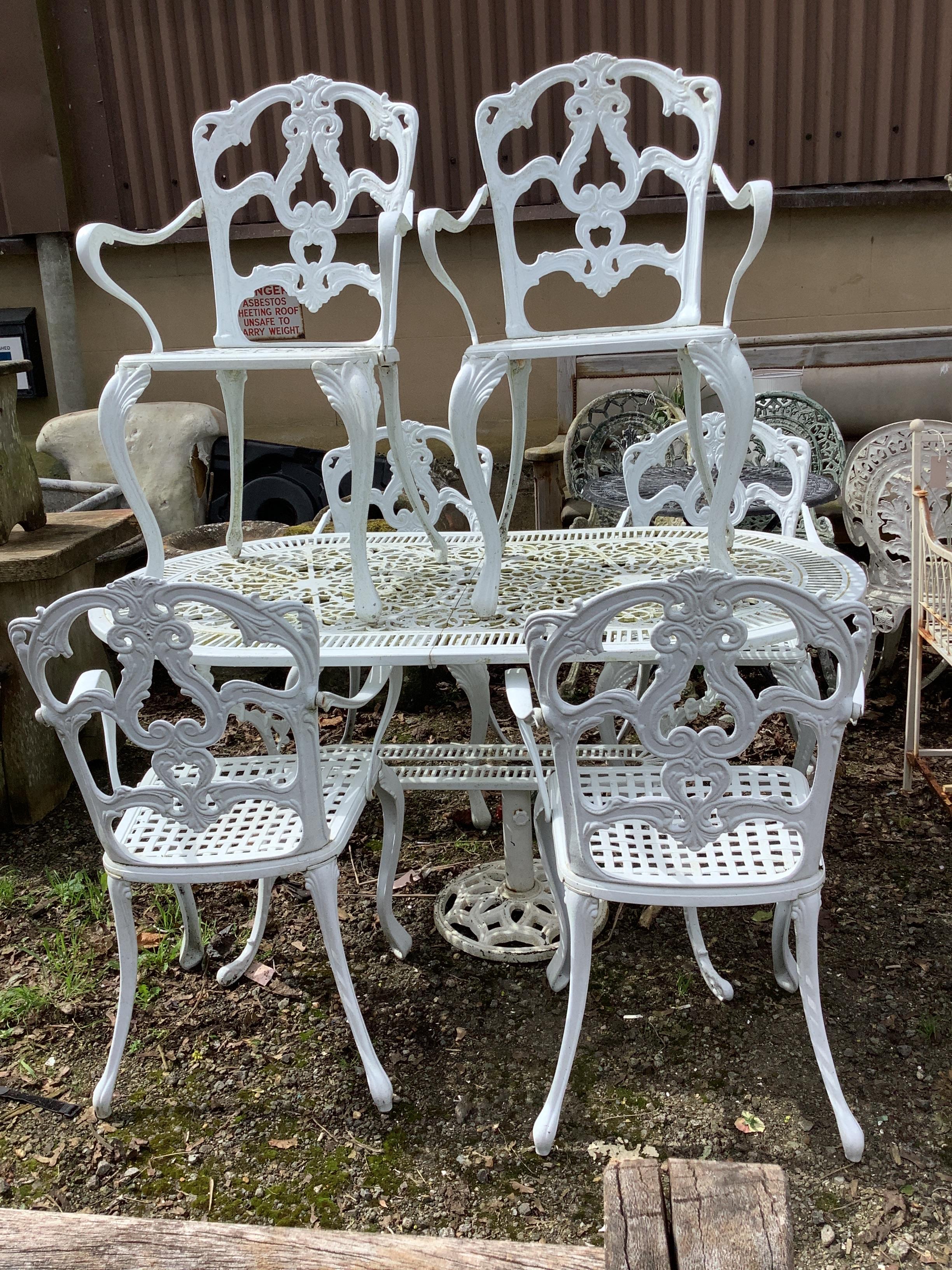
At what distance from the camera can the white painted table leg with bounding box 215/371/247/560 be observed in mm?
2939

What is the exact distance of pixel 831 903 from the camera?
2.72 m

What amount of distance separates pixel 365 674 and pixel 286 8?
3658 mm

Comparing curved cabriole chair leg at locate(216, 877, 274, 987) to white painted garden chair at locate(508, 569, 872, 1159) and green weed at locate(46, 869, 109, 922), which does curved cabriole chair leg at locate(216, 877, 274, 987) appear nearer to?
green weed at locate(46, 869, 109, 922)

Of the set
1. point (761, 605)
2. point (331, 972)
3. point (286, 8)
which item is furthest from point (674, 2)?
point (331, 972)

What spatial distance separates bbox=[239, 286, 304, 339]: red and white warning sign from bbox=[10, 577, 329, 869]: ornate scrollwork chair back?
4.24 metres

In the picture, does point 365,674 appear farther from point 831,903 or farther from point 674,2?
point 674,2

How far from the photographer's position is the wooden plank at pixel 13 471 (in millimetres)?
3350

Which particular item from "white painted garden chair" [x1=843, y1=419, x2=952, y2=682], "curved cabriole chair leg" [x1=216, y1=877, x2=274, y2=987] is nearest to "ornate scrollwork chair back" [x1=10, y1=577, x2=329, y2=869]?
"curved cabriole chair leg" [x1=216, y1=877, x2=274, y2=987]

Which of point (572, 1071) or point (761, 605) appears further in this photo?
point (761, 605)

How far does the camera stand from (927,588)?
10.1 ft

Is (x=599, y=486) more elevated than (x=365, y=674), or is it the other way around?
(x=599, y=486)

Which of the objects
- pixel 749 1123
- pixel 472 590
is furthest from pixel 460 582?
pixel 749 1123

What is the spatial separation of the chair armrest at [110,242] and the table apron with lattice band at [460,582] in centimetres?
68

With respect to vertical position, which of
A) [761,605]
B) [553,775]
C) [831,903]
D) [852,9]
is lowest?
[831,903]
